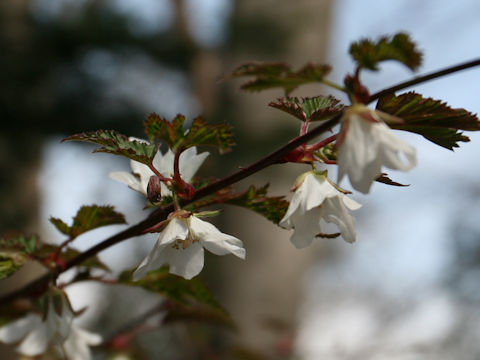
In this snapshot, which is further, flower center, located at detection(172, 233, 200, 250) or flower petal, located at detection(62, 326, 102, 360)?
flower petal, located at detection(62, 326, 102, 360)

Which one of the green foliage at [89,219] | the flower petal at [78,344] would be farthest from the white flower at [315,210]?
the flower petal at [78,344]

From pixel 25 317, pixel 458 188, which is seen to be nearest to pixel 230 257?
pixel 25 317

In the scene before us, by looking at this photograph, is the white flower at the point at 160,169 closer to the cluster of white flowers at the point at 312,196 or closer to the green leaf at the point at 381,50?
the cluster of white flowers at the point at 312,196

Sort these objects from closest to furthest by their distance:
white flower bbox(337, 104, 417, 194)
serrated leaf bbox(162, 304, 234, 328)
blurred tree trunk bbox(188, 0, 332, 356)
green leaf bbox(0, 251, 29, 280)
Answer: white flower bbox(337, 104, 417, 194) < green leaf bbox(0, 251, 29, 280) < serrated leaf bbox(162, 304, 234, 328) < blurred tree trunk bbox(188, 0, 332, 356)

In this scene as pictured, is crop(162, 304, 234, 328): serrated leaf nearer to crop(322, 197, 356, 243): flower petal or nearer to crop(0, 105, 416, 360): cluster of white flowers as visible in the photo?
crop(0, 105, 416, 360): cluster of white flowers

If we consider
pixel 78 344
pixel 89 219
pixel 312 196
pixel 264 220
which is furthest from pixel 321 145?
pixel 264 220

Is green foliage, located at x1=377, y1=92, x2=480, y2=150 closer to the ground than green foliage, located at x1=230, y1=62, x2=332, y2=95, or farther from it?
closer to the ground

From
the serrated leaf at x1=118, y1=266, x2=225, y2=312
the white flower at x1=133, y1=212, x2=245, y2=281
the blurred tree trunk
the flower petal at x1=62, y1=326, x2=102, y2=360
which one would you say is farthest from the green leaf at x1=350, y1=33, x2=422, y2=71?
the blurred tree trunk
